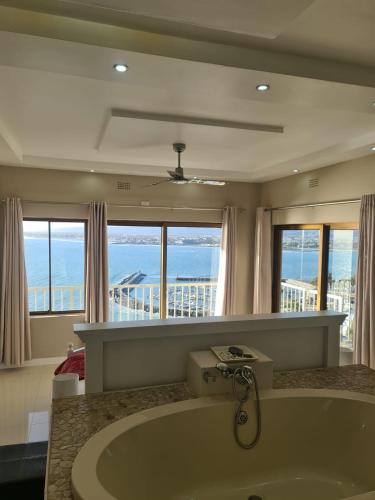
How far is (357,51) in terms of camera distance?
72.7 inches

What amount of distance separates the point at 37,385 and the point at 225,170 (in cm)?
385

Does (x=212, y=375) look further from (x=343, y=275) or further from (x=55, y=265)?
(x=55, y=265)

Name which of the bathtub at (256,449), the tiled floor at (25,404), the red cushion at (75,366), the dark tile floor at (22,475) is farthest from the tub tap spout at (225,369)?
the tiled floor at (25,404)

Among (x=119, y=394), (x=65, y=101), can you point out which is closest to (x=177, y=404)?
(x=119, y=394)

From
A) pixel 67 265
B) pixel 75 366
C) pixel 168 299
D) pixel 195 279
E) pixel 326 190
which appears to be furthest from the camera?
pixel 195 279

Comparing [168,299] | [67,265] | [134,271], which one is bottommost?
[168,299]

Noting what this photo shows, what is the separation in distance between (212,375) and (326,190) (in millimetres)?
3347

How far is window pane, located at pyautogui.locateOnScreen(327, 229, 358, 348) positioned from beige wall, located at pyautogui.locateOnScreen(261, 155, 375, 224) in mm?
246

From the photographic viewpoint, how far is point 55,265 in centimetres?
527

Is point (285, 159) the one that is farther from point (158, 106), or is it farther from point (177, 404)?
point (177, 404)

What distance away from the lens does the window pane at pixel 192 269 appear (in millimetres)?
5758

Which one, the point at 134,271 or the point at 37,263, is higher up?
the point at 37,263

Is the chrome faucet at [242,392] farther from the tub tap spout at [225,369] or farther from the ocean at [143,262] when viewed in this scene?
the ocean at [143,262]

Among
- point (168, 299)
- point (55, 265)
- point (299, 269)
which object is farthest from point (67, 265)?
point (299, 269)
